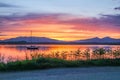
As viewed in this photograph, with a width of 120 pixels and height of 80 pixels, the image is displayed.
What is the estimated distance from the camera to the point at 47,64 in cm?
2247

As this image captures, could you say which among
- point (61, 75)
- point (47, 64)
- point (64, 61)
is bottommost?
point (61, 75)

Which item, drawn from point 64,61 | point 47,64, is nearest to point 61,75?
point 47,64

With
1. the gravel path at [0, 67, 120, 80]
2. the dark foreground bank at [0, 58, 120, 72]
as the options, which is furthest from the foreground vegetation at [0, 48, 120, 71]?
the gravel path at [0, 67, 120, 80]

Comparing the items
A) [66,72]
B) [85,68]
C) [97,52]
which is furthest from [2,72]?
[97,52]

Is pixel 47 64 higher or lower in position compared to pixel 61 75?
higher

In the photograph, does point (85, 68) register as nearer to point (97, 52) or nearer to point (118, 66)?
point (118, 66)

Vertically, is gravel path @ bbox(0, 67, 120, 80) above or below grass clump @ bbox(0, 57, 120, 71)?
below

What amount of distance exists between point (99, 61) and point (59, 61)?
2.89 metres

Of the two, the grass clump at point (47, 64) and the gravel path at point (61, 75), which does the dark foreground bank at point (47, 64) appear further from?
the gravel path at point (61, 75)

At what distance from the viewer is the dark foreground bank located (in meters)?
21.6

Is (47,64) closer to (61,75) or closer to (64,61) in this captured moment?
(64,61)

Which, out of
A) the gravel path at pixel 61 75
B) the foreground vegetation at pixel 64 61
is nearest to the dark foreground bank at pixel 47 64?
the foreground vegetation at pixel 64 61

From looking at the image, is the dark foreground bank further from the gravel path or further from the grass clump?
the gravel path

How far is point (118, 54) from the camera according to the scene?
27.8 metres
